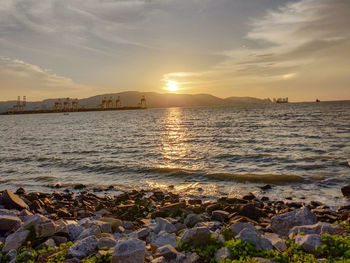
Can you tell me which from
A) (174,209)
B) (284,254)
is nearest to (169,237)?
(284,254)

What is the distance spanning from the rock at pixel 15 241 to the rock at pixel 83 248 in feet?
4.46

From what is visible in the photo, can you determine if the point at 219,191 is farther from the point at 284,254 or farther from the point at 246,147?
the point at 246,147

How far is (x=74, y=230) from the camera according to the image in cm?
661

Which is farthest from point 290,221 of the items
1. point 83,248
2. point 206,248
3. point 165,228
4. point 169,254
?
point 83,248

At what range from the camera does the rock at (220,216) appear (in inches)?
332

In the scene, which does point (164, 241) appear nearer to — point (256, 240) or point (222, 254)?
point (222, 254)

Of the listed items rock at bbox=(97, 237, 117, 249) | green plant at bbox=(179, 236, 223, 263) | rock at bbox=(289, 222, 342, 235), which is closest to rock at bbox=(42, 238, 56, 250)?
rock at bbox=(97, 237, 117, 249)

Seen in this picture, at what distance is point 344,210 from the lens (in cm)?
901

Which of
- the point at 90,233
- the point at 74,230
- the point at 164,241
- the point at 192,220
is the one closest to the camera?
the point at 164,241

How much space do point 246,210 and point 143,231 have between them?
3687 millimetres

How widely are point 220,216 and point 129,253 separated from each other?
4489mm

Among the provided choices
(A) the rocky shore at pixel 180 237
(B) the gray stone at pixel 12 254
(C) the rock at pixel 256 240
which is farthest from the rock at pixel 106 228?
(C) the rock at pixel 256 240

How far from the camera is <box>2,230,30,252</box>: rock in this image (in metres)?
5.62

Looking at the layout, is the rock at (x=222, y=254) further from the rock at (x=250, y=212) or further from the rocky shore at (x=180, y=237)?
the rock at (x=250, y=212)
